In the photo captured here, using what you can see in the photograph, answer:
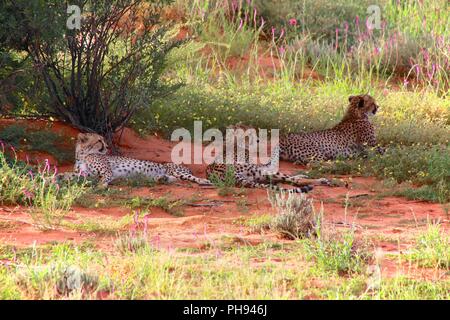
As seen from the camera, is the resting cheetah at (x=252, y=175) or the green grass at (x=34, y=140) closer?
the resting cheetah at (x=252, y=175)

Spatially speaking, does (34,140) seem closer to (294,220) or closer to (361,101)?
(361,101)

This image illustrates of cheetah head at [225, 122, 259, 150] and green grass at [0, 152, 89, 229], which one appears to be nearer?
green grass at [0, 152, 89, 229]

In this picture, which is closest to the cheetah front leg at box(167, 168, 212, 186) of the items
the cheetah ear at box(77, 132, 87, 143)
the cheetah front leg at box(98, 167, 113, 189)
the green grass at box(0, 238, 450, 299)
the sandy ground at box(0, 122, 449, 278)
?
the sandy ground at box(0, 122, 449, 278)

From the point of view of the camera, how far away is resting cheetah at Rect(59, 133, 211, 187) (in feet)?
31.7

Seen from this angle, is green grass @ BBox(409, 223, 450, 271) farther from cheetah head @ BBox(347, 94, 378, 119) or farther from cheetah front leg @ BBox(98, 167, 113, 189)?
cheetah head @ BBox(347, 94, 378, 119)

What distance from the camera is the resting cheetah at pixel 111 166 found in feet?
31.7

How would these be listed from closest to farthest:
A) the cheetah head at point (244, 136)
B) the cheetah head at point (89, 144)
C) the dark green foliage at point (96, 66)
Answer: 1. the cheetah head at point (89, 144)
2. the dark green foliage at point (96, 66)
3. the cheetah head at point (244, 136)

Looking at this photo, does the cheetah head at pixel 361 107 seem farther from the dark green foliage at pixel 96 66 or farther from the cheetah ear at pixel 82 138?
the cheetah ear at pixel 82 138

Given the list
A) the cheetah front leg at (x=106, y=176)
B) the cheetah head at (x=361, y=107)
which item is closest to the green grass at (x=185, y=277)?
the cheetah front leg at (x=106, y=176)

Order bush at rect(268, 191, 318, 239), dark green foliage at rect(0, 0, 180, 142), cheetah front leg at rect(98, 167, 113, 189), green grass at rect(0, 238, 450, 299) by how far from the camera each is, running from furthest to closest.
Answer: dark green foliage at rect(0, 0, 180, 142) < cheetah front leg at rect(98, 167, 113, 189) < bush at rect(268, 191, 318, 239) < green grass at rect(0, 238, 450, 299)

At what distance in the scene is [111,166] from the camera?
976 cm

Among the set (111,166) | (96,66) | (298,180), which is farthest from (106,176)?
(298,180)

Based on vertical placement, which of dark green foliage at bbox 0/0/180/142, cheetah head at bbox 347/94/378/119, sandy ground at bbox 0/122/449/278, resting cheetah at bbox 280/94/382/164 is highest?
dark green foliage at bbox 0/0/180/142

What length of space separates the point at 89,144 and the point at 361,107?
3.48 metres
